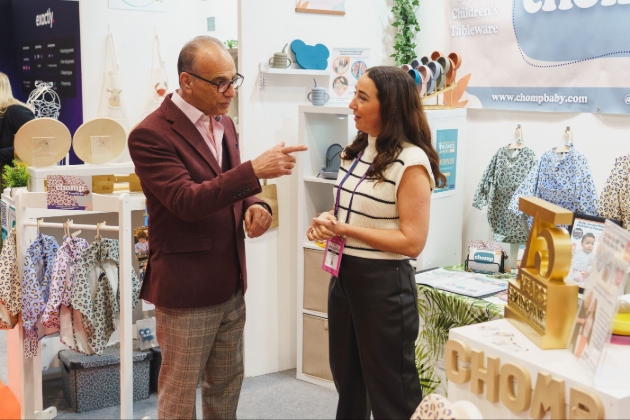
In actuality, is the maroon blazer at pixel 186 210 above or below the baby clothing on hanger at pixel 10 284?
above

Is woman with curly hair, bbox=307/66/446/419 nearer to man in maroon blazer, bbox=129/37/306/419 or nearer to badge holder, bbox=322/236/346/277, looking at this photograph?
badge holder, bbox=322/236/346/277

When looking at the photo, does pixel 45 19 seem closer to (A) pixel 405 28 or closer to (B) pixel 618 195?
(A) pixel 405 28

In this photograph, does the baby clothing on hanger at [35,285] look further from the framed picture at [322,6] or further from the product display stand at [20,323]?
the framed picture at [322,6]

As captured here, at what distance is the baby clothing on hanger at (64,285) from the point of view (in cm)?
312

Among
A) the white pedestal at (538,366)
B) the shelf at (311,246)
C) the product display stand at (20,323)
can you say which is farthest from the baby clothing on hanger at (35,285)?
the white pedestal at (538,366)

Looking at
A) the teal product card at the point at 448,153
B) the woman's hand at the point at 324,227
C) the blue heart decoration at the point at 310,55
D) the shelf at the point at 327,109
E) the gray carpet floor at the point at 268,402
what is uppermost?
Result: the blue heart decoration at the point at 310,55

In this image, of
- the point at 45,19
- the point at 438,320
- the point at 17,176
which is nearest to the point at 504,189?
the point at 438,320

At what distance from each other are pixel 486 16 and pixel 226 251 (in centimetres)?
217

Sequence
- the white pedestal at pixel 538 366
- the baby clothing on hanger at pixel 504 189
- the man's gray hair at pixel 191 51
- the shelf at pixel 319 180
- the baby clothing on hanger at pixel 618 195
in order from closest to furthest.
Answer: the white pedestal at pixel 538 366, the man's gray hair at pixel 191 51, the baby clothing on hanger at pixel 618 195, the baby clothing on hanger at pixel 504 189, the shelf at pixel 319 180

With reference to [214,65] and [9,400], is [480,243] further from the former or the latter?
[9,400]

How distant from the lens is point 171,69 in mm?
6668

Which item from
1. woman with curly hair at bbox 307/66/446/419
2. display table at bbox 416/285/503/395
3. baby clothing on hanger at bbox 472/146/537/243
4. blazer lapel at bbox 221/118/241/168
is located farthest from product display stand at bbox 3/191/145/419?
baby clothing on hanger at bbox 472/146/537/243

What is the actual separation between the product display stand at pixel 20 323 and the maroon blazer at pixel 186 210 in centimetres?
35

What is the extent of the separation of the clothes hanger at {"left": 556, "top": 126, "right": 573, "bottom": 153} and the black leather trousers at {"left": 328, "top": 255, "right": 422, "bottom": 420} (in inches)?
47.6
